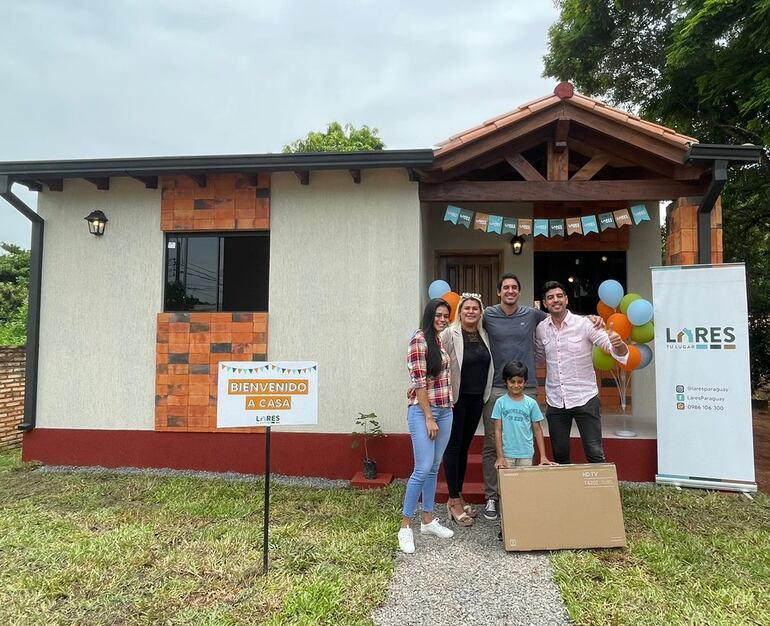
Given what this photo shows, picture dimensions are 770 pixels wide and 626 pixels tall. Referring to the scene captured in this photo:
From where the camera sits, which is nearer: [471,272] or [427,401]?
[427,401]

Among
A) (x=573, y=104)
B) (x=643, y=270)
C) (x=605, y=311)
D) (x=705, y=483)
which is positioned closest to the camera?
(x=705, y=483)

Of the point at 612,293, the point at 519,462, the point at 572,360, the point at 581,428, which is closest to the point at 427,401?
the point at 519,462

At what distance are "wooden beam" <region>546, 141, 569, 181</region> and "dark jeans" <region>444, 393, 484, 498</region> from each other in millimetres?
2589

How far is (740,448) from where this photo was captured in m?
4.02

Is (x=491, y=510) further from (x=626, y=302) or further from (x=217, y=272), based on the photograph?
(x=217, y=272)

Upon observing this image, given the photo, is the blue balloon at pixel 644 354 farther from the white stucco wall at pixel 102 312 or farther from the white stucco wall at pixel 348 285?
the white stucco wall at pixel 102 312

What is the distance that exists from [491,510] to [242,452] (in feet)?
8.83

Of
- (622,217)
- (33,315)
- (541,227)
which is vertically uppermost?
(622,217)

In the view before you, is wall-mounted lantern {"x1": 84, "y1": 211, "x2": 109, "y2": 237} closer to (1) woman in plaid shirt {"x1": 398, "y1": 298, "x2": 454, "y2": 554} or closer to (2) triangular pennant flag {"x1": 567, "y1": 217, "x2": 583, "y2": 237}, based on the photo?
(1) woman in plaid shirt {"x1": 398, "y1": 298, "x2": 454, "y2": 554}

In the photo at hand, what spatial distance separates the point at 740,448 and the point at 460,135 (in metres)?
3.90

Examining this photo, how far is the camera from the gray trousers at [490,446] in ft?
11.6

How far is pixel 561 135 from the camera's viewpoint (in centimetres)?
452

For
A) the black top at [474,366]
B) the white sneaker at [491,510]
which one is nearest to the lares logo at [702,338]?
the black top at [474,366]

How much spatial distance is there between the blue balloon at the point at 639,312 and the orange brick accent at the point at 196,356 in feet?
12.1
